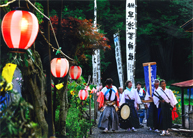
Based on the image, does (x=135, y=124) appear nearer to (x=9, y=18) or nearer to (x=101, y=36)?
(x=101, y=36)

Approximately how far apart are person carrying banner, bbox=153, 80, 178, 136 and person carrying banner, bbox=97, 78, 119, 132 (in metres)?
1.55

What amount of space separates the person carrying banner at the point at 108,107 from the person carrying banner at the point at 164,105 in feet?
5.10

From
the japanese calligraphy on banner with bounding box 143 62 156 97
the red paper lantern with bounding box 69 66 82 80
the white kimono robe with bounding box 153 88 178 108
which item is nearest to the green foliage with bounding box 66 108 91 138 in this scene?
the red paper lantern with bounding box 69 66 82 80

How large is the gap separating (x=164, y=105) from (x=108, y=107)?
2.05m

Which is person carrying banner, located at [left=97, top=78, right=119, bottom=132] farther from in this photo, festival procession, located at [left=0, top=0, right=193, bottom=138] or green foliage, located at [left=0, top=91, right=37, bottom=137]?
green foliage, located at [left=0, top=91, right=37, bottom=137]

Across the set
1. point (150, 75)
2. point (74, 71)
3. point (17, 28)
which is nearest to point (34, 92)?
point (17, 28)

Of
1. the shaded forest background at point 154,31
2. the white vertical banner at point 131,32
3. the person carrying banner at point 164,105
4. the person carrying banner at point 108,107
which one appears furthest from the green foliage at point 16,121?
the shaded forest background at point 154,31

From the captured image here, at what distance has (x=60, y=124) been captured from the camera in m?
6.92

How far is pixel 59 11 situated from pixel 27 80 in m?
2.64

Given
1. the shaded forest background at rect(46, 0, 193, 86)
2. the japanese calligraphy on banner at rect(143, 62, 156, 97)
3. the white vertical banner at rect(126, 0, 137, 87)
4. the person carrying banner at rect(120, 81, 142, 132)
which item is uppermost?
the shaded forest background at rect(46, 0, 193, 86)

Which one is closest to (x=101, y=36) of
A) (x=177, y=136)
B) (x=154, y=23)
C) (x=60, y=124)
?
(x=60, y=124)

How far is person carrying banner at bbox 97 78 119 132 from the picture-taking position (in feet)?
31.2

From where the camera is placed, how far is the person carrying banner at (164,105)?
9023 millimetres

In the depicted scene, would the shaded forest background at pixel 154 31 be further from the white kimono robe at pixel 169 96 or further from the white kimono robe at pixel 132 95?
the white kimono robe at pixel 169 96
